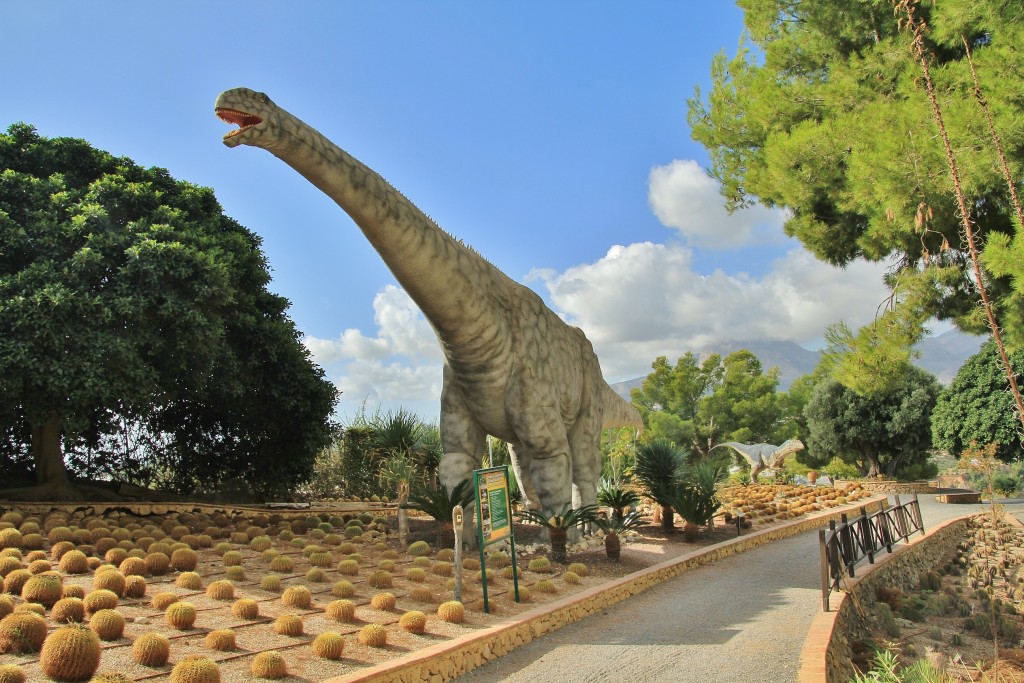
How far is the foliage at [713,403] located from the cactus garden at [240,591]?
28040 millimetres

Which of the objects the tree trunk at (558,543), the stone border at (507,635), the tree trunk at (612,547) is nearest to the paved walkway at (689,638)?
the stone border at (507,635)

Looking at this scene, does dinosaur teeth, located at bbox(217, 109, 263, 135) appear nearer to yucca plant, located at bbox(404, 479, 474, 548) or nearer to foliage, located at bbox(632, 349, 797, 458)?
yucca plant, located at bbox(404, 479, 474, 548)

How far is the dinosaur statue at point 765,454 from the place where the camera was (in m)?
27.4

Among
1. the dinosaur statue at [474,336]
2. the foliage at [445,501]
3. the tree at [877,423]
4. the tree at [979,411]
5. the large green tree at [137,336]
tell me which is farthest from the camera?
the tree at [877,423]

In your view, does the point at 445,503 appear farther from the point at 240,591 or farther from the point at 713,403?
the point at 713,403

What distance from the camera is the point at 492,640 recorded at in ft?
20.4

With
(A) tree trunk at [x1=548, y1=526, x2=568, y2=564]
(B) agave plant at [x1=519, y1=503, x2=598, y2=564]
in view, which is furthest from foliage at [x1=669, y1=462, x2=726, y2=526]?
(A) tree trunk at [x1=548, y1=526, x2=568, y2=564]

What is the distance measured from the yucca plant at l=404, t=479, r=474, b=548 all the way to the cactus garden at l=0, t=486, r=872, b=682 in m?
0.31

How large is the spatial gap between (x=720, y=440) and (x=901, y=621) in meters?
31.9

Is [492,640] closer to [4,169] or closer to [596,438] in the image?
[596,438]

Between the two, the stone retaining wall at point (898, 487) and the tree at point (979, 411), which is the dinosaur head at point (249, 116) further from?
the stone retaining wall at point (898, 487)

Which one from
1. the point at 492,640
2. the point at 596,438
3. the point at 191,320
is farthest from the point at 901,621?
the point at 191,320

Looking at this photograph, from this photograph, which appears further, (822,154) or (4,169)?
(822,154)

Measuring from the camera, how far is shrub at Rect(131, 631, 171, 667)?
506 centimetres
